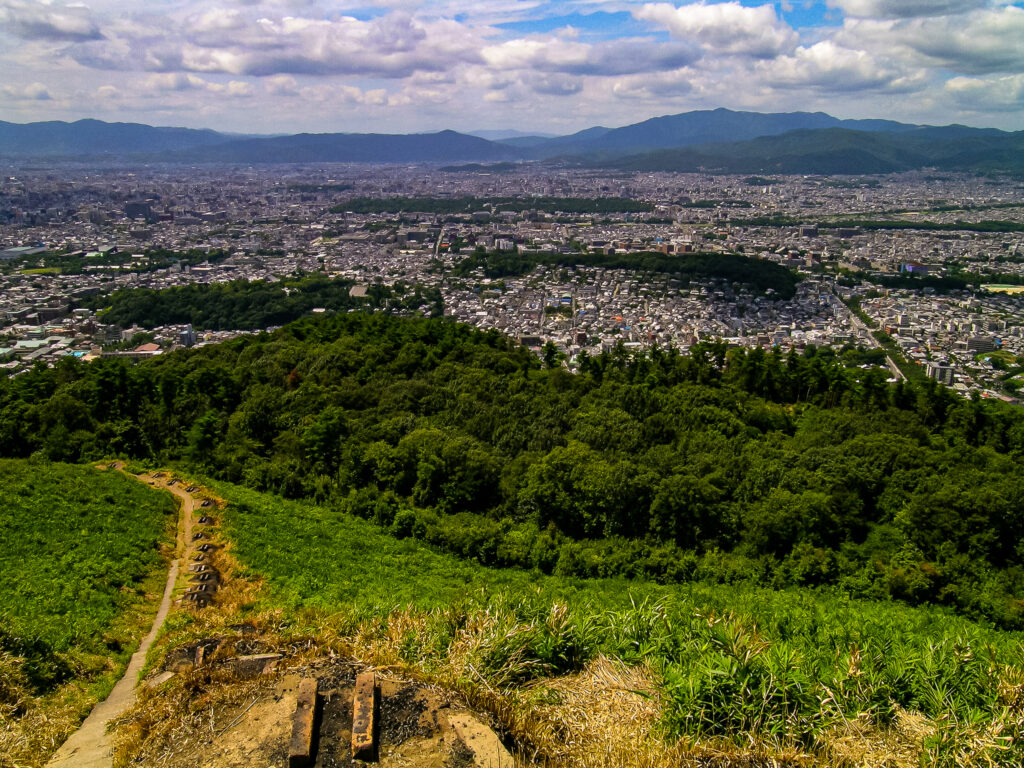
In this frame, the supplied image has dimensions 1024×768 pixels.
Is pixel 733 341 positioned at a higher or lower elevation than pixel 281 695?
lower

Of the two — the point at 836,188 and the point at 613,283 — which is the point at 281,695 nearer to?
the point at 613,283

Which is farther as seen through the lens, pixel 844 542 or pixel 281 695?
pixel 844 542

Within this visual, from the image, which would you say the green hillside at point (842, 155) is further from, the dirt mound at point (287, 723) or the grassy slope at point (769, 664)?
the dirt mound at point (287, 723)

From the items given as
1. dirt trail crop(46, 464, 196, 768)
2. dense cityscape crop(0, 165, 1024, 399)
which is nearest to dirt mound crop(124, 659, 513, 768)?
dirt trail crop(46, 464, 196, 768)

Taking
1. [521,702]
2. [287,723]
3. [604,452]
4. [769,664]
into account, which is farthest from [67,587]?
[604,452]

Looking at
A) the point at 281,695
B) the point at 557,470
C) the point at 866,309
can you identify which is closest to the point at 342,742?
the point at 281,695

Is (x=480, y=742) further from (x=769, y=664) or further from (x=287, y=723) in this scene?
(x=769, y=664)

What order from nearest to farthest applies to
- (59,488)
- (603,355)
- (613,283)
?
(59,488)
(603,355)
(613,283)

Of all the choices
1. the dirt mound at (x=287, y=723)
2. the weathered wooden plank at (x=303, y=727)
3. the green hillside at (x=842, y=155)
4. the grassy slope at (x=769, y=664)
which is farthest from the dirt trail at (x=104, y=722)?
the green hillside at (x=842, y=155)
